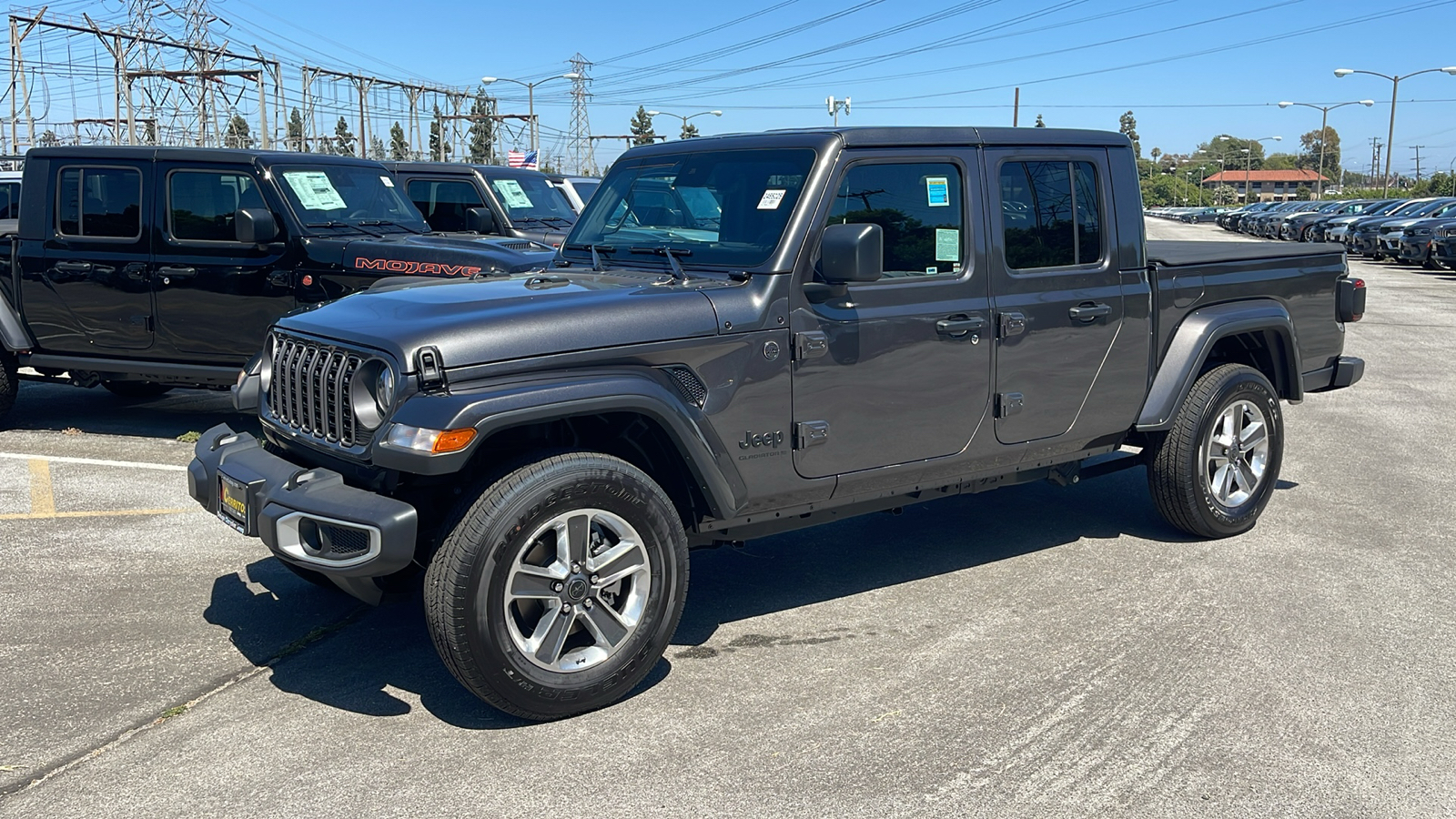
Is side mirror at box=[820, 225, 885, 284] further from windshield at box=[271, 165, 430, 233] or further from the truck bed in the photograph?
windshield at box=[271, 165, 430, 233]

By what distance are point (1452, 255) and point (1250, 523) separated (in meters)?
21.7

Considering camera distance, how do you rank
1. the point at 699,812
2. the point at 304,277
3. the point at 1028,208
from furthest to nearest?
the point at 304,277, the point at 1028,208, the point at 699,812

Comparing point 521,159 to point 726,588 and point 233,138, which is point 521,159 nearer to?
point 233,138

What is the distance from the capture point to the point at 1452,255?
958 inches

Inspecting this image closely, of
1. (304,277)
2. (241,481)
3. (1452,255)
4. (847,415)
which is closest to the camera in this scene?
(241,481)

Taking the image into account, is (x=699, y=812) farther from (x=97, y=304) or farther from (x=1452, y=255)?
(x=1452, y=255)

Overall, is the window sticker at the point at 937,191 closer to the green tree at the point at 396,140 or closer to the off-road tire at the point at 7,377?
the off-road tire at the point at 7,377

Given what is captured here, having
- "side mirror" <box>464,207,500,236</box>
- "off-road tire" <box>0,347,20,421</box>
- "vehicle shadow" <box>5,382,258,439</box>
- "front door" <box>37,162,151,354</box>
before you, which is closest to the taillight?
"vehicle shadow" <box>5,382,258,439</box>

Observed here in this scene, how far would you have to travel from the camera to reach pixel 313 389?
4.32m

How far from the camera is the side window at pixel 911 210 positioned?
15.8 feet

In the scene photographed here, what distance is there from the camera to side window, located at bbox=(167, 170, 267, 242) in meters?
8.80

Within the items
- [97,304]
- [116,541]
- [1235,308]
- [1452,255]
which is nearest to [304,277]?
[97,304]

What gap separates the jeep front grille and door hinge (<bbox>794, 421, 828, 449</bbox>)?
1.55 m

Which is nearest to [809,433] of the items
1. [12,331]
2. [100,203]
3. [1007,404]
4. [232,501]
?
[1007,404]
